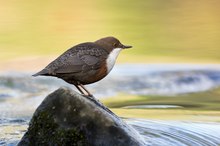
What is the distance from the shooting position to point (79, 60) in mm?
6387

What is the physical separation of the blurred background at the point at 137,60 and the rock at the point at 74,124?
86 cm

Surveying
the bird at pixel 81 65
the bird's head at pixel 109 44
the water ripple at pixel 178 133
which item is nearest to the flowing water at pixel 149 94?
the water ripple at pixel 178 133

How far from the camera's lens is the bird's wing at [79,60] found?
6270mm

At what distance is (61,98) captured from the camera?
5719mm

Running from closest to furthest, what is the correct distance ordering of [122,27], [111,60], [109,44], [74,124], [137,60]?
[74,124] → [111,60] → [109,44] → [137,60] → [122,27]

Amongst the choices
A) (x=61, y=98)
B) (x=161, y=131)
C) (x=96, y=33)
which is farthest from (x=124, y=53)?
(x=61, y=98)

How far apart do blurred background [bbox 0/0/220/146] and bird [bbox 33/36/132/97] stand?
0.74 meters

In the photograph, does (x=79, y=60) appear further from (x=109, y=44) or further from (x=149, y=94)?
(x=149, y=94)

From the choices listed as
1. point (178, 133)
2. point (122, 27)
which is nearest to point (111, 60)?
point (178, 133)

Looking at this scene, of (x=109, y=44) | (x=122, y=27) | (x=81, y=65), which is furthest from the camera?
(x=122, y=27)

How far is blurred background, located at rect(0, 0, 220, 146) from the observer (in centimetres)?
790

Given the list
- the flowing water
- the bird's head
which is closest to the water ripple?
the flowing water

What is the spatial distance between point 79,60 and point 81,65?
0.16 feet

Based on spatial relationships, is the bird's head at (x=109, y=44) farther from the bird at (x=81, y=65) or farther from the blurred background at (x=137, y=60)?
the blurred background at (x=137, y=60)
